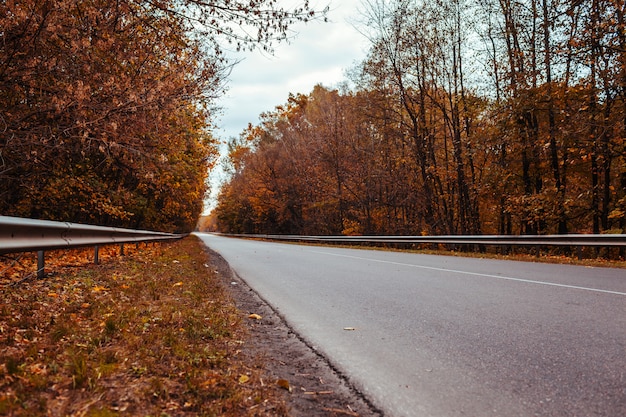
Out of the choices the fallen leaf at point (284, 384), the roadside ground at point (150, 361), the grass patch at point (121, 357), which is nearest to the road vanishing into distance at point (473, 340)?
the roadside ground at point (150, 361)

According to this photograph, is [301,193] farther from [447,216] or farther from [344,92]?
[447,216]

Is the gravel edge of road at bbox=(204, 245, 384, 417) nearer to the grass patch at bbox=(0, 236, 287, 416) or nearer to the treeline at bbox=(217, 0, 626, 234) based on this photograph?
the grass patch at bbox=(0, 236, 287, 416)

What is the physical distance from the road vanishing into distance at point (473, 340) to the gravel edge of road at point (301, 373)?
0.32ft

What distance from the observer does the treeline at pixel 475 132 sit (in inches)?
554

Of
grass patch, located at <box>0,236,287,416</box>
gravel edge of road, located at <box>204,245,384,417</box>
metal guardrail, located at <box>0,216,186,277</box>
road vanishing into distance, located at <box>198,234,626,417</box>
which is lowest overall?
gravel edge of road, located at <box>204,245,384,417</box>

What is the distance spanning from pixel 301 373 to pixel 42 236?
3.52m

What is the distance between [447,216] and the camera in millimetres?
24344

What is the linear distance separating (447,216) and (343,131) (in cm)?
1066

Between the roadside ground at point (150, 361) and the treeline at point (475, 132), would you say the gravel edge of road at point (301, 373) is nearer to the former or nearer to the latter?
the roadside ground at point (150, 361)

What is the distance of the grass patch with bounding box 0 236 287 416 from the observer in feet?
6.98

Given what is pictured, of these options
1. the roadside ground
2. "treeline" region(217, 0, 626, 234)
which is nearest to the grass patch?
the roadside ground

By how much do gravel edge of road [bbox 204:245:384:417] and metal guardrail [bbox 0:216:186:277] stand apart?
2.30 meters

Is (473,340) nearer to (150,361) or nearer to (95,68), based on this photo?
(150,361)

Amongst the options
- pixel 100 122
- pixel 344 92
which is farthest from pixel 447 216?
pixel 100 122
